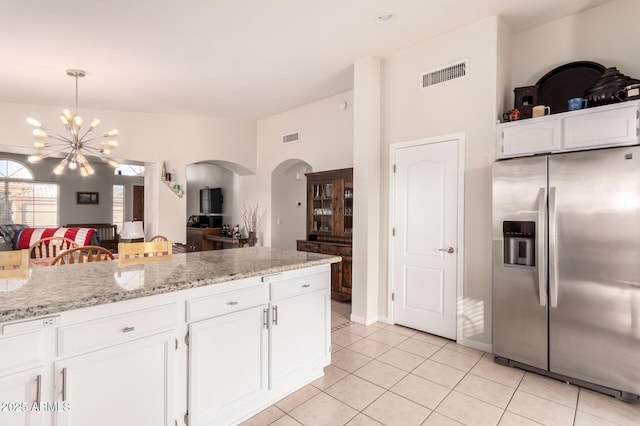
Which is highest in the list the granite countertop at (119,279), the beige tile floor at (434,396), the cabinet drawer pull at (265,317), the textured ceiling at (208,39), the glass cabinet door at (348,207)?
the textured ceiling at (208,39)

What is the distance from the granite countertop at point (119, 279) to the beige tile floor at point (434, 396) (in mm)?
980

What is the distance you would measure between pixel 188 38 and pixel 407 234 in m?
3.23

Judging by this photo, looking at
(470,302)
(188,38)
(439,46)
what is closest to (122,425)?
(470,302)

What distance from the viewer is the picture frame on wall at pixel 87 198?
9602mm

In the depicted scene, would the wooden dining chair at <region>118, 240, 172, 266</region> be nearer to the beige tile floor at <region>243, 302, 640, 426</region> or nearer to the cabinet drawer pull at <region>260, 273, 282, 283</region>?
the cabinet drawer pull at <region>260, 273, 282, 283</region>

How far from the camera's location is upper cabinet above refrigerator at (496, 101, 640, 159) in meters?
2.42

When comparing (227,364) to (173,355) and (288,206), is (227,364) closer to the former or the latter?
(173,355)

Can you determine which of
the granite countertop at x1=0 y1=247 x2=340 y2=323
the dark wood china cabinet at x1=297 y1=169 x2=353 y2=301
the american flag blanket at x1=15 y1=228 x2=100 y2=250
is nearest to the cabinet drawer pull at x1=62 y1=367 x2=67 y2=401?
the granite countertop at x1=0 y1=247 x2=340 y2=323

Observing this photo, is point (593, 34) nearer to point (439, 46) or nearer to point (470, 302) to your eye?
point (439, 46)

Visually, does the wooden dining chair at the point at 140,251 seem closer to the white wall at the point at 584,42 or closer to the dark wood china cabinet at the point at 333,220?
the dark wood china cabinet at the point at 333,220

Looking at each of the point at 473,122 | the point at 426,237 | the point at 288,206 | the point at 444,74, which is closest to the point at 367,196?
the point at 426,237

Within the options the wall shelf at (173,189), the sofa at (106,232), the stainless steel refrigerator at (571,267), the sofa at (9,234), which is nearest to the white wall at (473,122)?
the stainless steel refrigerator at (571,267)

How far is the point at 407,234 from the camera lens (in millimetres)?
3816

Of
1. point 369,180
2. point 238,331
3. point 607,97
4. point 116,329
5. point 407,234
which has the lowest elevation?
point 238,331
